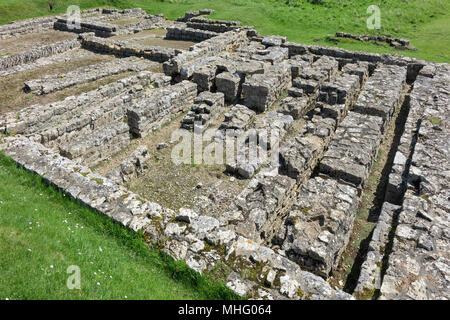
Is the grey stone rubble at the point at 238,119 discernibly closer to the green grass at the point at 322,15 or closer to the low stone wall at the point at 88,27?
the green grass at the point at 322,15

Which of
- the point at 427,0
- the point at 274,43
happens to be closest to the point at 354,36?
the point at 274,43

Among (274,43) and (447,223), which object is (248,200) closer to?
(447,223)

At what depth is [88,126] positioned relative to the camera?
1220 cm

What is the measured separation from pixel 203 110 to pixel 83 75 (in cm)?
713

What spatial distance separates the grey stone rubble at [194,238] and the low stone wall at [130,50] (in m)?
13.3

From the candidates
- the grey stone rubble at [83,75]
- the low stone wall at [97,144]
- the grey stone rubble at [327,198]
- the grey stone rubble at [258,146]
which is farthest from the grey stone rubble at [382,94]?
the grey stone rubble at [83,75]

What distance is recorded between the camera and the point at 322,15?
101ft

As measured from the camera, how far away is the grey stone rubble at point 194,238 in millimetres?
5318

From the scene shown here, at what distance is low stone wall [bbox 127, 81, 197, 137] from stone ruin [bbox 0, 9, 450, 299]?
0.19 feet

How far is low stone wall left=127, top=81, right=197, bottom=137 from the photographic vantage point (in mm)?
12602

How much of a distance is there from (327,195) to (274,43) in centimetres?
1636

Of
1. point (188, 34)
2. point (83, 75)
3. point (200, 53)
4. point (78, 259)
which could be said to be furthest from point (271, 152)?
point (188, 34)

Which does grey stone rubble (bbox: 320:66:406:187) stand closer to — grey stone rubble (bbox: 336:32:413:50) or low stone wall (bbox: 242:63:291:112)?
low stone wall (bbox: 242:63:291:112)

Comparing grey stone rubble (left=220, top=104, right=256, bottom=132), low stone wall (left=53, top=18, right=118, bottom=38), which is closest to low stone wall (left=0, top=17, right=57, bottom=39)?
low stone wall (left=53, top=18, right=118, bottom=38)
